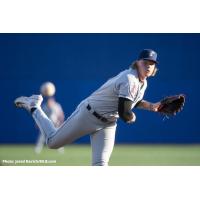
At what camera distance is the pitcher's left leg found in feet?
16.8

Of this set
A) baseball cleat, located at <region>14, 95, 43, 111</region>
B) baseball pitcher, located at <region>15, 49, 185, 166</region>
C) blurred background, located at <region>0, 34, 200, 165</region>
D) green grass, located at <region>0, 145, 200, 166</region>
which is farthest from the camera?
blurred background, located at <region>0, 34, 200, 165</region>

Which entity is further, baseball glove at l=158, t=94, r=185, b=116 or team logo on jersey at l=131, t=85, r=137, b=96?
baseball glove at l=158, t=94, r=185, b=116

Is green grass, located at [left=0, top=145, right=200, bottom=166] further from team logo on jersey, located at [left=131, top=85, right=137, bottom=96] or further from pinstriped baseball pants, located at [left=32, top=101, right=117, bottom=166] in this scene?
team logo on jersey, located at [left=131, top=85, right=137, bottom=96]

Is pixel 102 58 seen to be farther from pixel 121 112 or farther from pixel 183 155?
pixel 121 112

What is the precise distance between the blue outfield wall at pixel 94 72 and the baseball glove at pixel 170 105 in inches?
87.2

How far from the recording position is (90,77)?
8.62 metres

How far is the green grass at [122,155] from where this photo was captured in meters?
7.59

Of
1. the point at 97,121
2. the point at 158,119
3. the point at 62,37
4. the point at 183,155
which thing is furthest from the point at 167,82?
→ the point at 97,121

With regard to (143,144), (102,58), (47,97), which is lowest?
(143,144)

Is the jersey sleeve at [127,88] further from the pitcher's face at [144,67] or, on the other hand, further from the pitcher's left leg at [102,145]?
the pitcher's left leg at [102,145]

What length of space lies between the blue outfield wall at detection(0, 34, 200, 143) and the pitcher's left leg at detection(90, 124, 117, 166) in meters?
3.05

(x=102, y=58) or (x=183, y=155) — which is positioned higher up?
(x=102, y=58)

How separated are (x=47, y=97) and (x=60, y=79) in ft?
1.24

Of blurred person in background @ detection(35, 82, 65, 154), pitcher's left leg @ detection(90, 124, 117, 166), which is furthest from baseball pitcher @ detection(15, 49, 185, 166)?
blurred person in background @ detection(35, 82, 65, 154)
